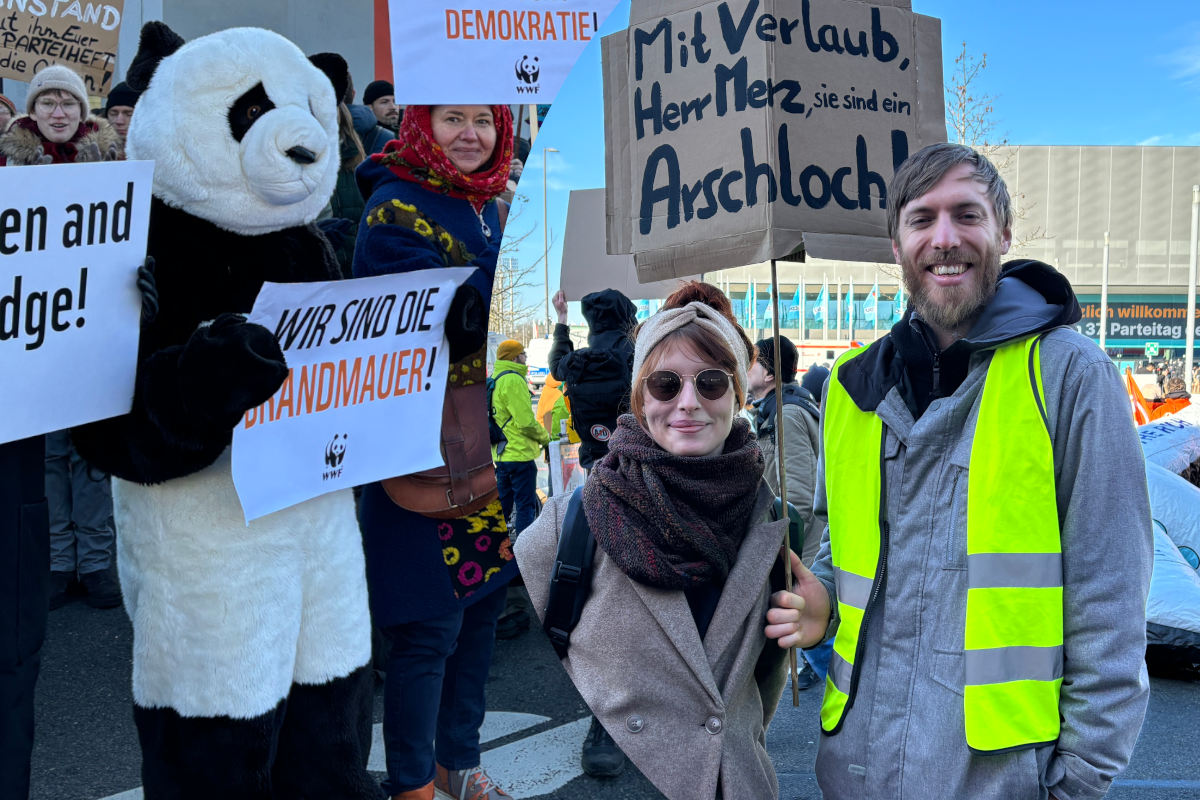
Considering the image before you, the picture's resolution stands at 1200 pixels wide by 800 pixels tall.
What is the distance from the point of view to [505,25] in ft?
8.82

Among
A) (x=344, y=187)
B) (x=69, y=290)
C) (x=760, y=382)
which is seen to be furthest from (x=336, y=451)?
(x=760, y=382)

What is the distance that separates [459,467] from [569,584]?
880 millimetres

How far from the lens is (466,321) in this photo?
7.38ft

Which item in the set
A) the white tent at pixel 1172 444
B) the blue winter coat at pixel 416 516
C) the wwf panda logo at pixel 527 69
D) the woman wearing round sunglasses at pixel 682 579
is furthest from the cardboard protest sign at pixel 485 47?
the white tent at pixel 1172 444

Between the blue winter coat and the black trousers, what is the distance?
2.59 ft

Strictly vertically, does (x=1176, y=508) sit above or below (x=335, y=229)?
below

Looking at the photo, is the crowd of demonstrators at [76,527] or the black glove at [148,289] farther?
the crowd of demonstrators at [76,527]

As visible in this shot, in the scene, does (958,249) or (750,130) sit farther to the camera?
(750,130)

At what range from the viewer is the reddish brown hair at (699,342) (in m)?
1.63

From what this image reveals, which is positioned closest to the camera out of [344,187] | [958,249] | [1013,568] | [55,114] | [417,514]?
[1013,568]

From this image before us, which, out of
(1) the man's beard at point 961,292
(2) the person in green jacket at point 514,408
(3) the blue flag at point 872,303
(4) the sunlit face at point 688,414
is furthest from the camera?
→ (3) the blue flag at point 872,303

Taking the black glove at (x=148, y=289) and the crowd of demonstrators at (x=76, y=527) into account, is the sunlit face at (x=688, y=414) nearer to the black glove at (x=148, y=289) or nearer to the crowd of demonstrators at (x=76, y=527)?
the black glove at (x=148, y=289)

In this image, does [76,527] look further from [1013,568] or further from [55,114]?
[1013,568]

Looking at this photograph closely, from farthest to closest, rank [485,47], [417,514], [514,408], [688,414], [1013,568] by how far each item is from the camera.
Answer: [514,408] < [485,47] < [417,514] < [688,414] < [1013,568]
